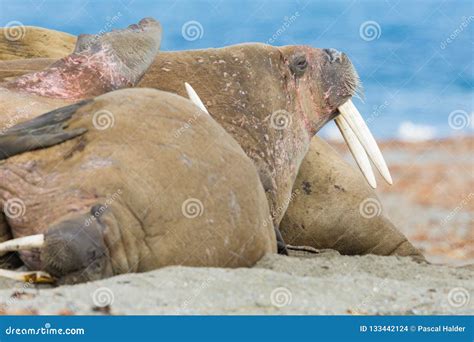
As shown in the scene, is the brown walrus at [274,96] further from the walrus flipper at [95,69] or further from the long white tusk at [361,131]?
the walrus flipper at [95,69]

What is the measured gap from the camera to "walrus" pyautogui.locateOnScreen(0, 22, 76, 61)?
10344 millimetres

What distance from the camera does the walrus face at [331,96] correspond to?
877 centimetres

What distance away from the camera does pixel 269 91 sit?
8.45 m

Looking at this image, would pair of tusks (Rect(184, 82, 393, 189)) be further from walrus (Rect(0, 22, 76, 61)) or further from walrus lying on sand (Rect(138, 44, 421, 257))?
walrus (Rect(0, 22, 76, 61))

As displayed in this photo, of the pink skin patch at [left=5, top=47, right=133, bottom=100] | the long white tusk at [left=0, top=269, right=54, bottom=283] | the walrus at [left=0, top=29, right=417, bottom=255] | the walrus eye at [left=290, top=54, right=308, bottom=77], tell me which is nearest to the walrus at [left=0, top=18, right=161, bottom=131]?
the pink skin patch at [left=5, top=47, right=133, bottom=100]

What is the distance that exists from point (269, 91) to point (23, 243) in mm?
3633

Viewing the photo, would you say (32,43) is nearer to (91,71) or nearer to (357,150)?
(91,71)

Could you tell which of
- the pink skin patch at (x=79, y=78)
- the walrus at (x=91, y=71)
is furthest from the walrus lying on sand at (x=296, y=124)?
the pink skin patch at (x=79, y=78)

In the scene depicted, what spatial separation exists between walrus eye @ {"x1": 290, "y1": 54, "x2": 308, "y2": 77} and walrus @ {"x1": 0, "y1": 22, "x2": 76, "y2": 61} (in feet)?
8.71

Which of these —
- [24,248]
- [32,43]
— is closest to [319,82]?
[32,43]

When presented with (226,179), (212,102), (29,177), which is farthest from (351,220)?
(29,177)

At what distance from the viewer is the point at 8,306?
4621 mm
